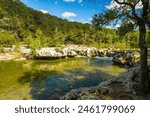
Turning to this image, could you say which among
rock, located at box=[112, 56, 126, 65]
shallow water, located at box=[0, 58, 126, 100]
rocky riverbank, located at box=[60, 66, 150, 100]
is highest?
rocky riverbank, located at box=[60, 66, 150, 100]

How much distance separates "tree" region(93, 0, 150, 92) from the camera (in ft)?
65.0

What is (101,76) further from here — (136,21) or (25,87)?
(136,21)

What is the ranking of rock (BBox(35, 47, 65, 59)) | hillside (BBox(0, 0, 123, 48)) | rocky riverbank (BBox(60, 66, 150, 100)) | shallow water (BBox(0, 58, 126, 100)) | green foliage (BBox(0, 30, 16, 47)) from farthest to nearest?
hillside (BBox(0, 0, 123, 48)) < green foliage (BBox(0, 30, 16, 47)) < rock (BBox(35, 47, 65, 59)) < shallow water (BBox(0, 58, 126, 100)) < rocky riverbank (BBox(60, 66, 150, 100))

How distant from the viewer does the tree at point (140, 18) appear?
19812mm

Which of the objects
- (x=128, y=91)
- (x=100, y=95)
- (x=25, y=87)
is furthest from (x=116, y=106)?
(x=25, y=87)

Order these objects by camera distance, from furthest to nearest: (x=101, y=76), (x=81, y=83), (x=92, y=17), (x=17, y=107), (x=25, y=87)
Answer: (x=101, y=76) < (x=81, y=83) < (x=25, y=87) < (x=92, y=17) < (x=17, y=107)

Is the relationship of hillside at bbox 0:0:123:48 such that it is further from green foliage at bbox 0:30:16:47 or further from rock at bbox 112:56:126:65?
rock at bbox 112:56:126:65

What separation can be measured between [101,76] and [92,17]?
25.2 metres

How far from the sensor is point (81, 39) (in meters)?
138

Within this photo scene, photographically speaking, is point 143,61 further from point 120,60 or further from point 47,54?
point 47,54

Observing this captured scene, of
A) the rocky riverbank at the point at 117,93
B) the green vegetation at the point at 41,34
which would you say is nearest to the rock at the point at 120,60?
the green vegetation at the point at 41,34

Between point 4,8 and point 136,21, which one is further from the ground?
point 4,8

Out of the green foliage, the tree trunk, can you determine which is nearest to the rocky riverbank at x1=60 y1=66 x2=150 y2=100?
the tree trunk

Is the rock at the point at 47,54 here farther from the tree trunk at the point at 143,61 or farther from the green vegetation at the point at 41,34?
the tree trunk at the point at 143,61
